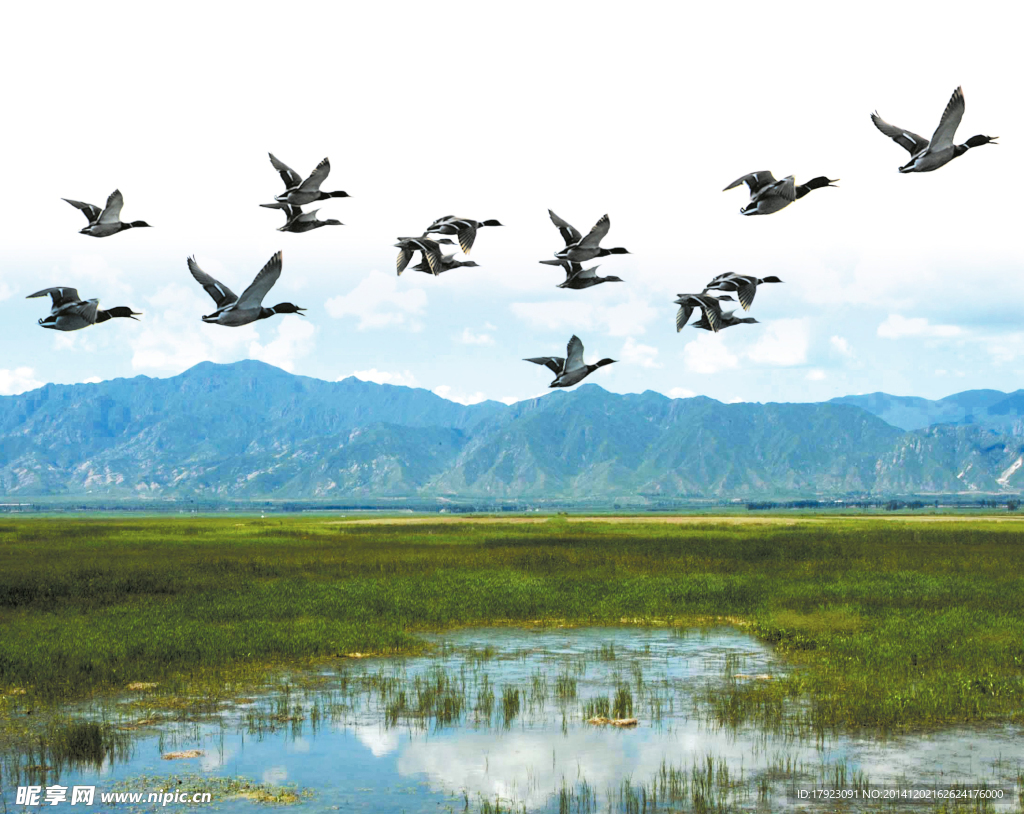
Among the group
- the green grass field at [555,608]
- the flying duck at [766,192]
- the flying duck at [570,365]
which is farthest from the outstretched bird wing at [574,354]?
the green grass field at [555,608]

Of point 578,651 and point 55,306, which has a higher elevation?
point 55,306

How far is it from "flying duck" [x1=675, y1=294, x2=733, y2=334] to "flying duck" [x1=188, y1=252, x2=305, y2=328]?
680 cm

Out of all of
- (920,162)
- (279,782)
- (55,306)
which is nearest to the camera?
(920,162)

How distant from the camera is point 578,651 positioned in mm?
36219

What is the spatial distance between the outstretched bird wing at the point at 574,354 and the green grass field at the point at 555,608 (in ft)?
37.3

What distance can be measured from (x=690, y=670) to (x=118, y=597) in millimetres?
28431

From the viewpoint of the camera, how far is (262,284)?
1705cm

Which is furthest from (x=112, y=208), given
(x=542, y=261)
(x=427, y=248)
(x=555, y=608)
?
(x=555, y=608)

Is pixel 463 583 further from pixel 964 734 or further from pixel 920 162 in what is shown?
pixel 920 162

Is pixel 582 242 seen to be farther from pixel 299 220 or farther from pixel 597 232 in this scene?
pixel 299 220

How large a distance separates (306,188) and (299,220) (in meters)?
0.61

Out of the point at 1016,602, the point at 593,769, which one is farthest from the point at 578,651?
the point at 1016,602

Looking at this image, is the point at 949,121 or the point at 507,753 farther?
the point at 507,753

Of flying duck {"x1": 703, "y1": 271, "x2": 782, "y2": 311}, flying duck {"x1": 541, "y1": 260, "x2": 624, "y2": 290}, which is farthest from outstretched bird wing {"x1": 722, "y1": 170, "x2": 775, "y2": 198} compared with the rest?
flying duck {"x1": 541, "y1": 260, "x2": 624, "y2": 290}
